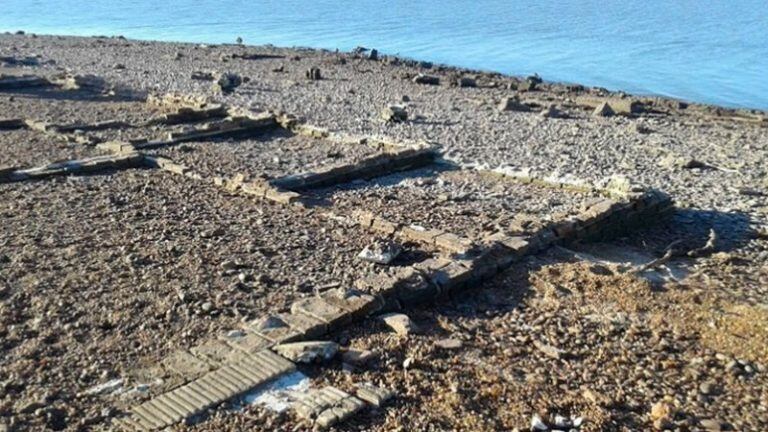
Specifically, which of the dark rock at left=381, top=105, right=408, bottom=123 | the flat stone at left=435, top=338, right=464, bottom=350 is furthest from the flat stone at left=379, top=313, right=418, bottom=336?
the dark rock at left=381, top=105, right=408, bottom=123

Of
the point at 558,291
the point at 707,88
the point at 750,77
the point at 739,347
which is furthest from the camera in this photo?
the point at 750,77

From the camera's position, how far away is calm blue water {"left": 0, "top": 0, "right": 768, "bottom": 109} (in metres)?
38.5

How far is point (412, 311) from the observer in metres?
7.97

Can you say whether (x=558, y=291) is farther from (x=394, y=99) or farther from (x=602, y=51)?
(x=602, y=51)

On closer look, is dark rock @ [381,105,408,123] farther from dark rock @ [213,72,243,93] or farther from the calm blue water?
the calm blue water

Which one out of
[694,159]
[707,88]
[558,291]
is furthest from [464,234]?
[707,88]

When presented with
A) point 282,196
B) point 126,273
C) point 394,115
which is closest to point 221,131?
point 394,115

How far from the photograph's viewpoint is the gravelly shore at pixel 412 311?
6102 millimetres

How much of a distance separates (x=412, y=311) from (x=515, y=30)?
53562mm

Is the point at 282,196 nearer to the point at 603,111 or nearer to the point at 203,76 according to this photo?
the point at 603,111

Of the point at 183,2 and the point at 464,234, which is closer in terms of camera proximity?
the point at 464,234

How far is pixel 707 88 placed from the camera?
112ft

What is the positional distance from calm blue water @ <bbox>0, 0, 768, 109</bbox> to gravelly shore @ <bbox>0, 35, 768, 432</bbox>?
23052 millimetres

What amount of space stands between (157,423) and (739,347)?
5188 millimetres
